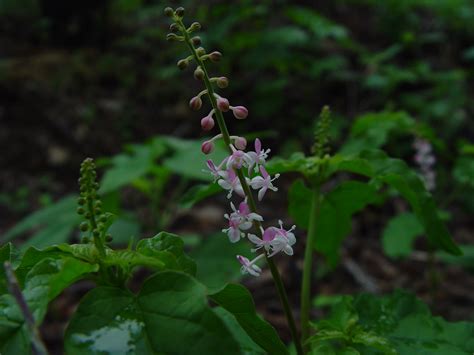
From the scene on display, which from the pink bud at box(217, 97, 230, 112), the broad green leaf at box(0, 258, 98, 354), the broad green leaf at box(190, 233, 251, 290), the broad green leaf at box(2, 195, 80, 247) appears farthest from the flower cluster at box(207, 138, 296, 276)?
the broad green leaf at box(2, 195, 80, 247)

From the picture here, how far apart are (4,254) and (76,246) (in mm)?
167

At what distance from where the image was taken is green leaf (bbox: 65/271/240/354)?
1.07m

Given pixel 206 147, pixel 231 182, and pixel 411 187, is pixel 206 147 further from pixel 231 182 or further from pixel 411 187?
pixel 411 187

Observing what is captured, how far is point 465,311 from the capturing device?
145 inches

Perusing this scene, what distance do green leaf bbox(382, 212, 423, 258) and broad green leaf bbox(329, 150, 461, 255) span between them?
1.71 metres

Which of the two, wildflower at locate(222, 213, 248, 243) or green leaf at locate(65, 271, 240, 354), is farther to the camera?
wildflower at locate(222, 213, 248, 243)

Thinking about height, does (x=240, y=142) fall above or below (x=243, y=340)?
above

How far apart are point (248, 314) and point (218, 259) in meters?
2.46

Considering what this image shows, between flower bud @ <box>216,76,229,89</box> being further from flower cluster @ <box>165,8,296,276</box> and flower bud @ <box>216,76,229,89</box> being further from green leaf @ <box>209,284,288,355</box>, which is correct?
green leaf @ <box>209,284,288,355</box>

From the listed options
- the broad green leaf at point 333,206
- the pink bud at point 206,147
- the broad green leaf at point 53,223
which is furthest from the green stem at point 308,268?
the broad green leaf at point 53,223

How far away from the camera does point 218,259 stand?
3709 millimetres

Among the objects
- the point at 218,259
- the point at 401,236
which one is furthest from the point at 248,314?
the point at 401,236

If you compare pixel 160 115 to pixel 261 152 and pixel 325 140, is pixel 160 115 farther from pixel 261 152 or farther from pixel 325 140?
pixel 261 152

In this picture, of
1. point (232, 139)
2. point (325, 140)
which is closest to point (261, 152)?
point (232, 139)
